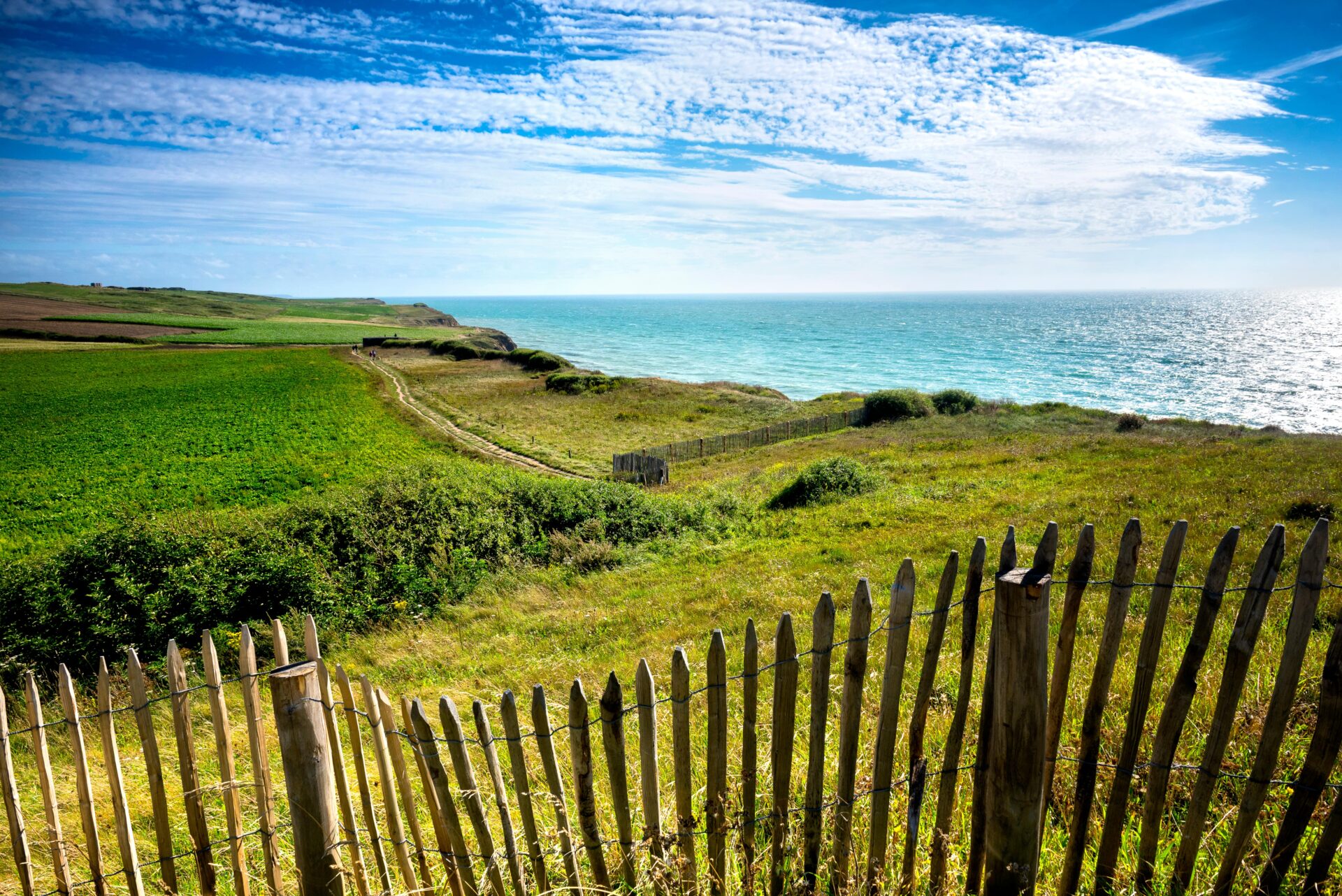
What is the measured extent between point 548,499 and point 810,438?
20286 millimetres

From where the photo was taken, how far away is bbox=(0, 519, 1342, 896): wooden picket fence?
2535 mm

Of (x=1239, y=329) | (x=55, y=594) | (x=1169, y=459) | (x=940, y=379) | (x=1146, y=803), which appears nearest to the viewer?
(x=1146, y=803)

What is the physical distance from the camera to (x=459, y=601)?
506 inches

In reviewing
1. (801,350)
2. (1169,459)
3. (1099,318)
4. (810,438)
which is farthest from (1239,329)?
(1169,459)

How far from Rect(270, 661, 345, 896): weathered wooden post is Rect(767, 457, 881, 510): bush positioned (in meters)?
14.2

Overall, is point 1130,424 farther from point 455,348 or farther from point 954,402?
point 455,348

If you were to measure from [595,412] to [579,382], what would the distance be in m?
7.97

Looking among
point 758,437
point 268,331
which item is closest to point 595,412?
point 758,437

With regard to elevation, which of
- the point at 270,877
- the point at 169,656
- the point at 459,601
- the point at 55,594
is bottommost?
the point at 459,601

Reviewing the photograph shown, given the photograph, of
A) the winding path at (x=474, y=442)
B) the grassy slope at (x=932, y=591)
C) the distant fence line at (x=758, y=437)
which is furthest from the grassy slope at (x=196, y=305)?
the grassy slope at (x=932, y=591)

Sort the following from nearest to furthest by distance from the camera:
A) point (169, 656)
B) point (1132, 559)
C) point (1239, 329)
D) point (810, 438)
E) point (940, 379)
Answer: point (1132, 559)
point (169, 656)
point (810, 438)
point (940, 379)
point (1239, 329)

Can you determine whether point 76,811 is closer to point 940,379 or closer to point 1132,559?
point 1132,559

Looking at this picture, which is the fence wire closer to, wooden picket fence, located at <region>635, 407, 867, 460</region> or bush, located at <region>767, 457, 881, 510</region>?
bush, located at <region>767, 457, 881, 510</region>

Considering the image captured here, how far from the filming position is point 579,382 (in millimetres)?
50781
